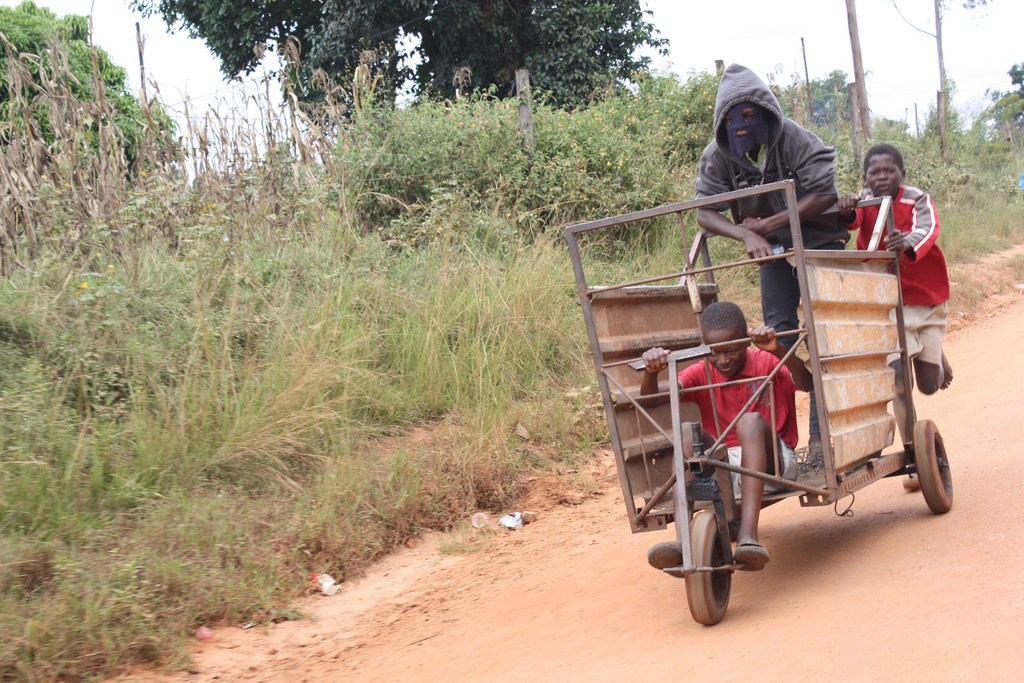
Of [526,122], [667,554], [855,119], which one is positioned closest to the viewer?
[667,554]

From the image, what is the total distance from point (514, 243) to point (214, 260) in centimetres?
302

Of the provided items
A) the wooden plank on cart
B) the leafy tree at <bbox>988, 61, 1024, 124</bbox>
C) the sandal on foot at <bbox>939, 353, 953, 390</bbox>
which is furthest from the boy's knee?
the leafy tree at <bbox>988, 61, 1024, 124</bbox>

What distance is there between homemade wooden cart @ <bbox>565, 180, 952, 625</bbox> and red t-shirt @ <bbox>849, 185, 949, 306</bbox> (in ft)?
1.03

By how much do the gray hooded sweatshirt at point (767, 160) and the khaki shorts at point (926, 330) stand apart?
74 cm

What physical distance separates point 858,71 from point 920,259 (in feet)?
41.1

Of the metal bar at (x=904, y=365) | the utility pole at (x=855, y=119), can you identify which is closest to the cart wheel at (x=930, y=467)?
the metal bar at (x=904, y=365)

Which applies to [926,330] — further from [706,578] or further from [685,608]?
[706,578]

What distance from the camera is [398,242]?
25.5 feet

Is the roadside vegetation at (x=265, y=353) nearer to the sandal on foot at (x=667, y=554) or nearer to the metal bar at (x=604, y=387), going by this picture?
the metal bar at (x=604, y=387)

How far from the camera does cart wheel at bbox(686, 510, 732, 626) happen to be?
287cm

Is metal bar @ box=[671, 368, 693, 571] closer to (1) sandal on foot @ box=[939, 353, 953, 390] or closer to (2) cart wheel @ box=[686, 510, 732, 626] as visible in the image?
(2) cart wheel @ box=[686, 510, 732, 626]

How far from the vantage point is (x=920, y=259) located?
4.33 meters

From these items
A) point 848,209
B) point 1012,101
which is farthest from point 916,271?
point 1012,101

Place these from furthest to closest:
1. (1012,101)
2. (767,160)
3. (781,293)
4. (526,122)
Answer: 1. (1012,101)
2. (526,122)
3. (781,293)
4. (767,160)
